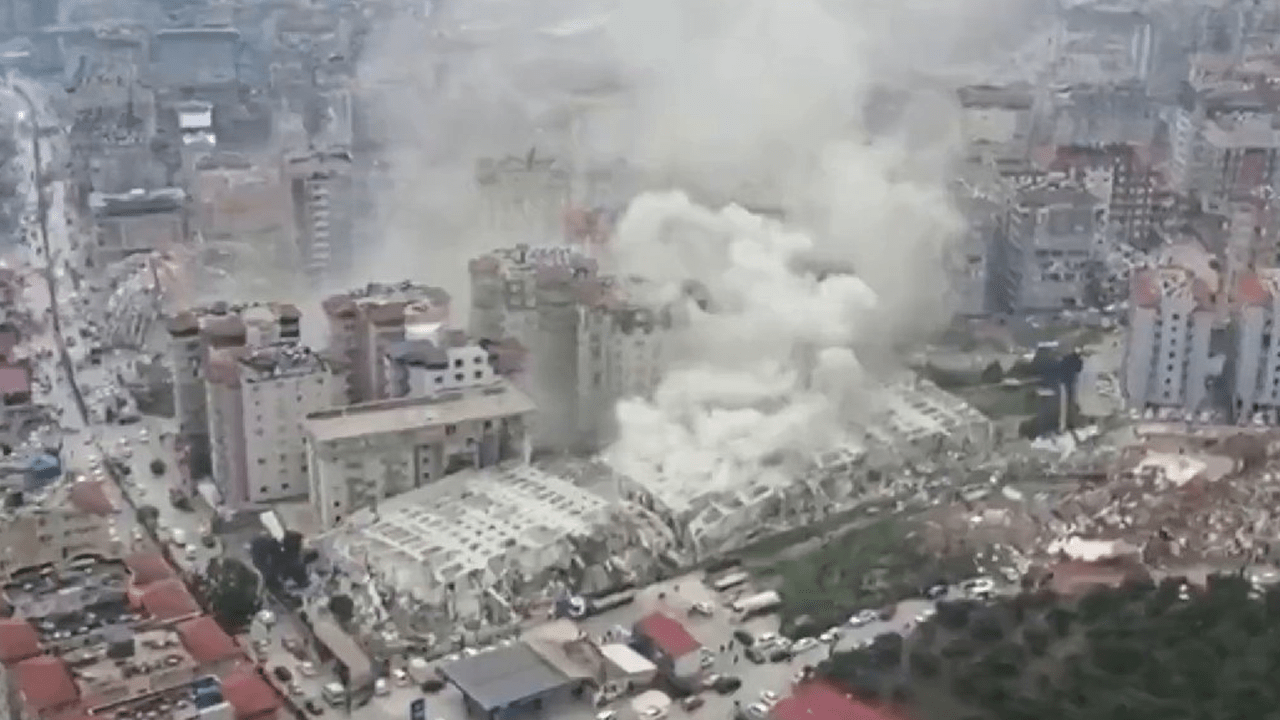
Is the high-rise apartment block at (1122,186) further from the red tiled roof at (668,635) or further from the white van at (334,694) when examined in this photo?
the white van at (334,694)

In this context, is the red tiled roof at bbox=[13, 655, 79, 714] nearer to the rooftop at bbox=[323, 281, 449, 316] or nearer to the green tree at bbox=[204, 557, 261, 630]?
the green tree at bbox=[204, 557, 261, 630]

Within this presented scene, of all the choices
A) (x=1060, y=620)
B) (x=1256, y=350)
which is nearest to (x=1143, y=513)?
(x=1060, y=620)

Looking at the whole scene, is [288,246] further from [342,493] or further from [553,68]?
[342,493]

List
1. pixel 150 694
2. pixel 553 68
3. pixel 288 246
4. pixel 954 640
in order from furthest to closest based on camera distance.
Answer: pixel 553 68 → pixel 288 246 → pixel 954 640 → pixel 150 694

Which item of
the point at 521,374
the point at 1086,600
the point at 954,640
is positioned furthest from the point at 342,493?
the point at 1086,600

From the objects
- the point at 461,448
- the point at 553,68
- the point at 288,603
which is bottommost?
the point at 288,603
